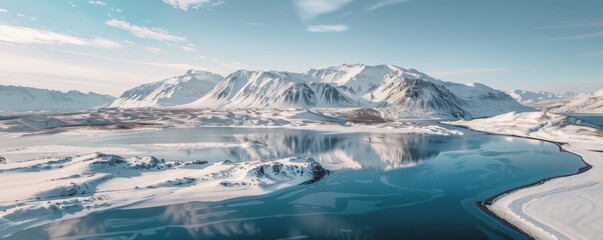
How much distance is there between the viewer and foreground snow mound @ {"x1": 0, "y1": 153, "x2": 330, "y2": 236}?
30.4 metres

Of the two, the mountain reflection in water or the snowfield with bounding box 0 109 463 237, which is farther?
the mountain reflection in water

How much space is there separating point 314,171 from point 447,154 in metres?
31.9

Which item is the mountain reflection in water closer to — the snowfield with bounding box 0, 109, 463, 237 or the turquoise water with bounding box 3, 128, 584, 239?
the snowfield with bounding box 0, 109, 463, 237

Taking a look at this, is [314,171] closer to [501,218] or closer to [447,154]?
[501,218]

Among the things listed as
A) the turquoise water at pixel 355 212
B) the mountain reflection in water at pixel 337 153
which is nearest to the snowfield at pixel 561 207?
the turquoise water at pixel 355 212

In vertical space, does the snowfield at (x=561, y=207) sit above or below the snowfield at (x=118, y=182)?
above

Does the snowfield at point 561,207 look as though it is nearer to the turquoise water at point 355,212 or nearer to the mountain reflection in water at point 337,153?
the turquoise water at point 355,212

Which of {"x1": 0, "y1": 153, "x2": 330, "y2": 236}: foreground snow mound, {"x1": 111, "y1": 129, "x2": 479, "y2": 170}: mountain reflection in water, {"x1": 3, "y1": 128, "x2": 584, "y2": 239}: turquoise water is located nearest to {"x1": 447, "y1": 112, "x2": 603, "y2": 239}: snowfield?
{"x1": 3, "y1": 128, "x2": 584, "y2": 239}: turquoise water

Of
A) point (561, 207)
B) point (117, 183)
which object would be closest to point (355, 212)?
point (561, 207)

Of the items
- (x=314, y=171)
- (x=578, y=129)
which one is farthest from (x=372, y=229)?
(x=578, y=129)

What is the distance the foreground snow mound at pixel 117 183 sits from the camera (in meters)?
30.4

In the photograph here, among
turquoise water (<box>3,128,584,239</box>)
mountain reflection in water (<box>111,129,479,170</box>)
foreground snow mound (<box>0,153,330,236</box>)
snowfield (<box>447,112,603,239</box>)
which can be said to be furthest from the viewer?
mountain reflection in water (<box>111,129,479,170</box>)

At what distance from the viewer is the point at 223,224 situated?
2831 centimetres

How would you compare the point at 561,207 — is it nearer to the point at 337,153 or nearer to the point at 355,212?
the point at 355,212
